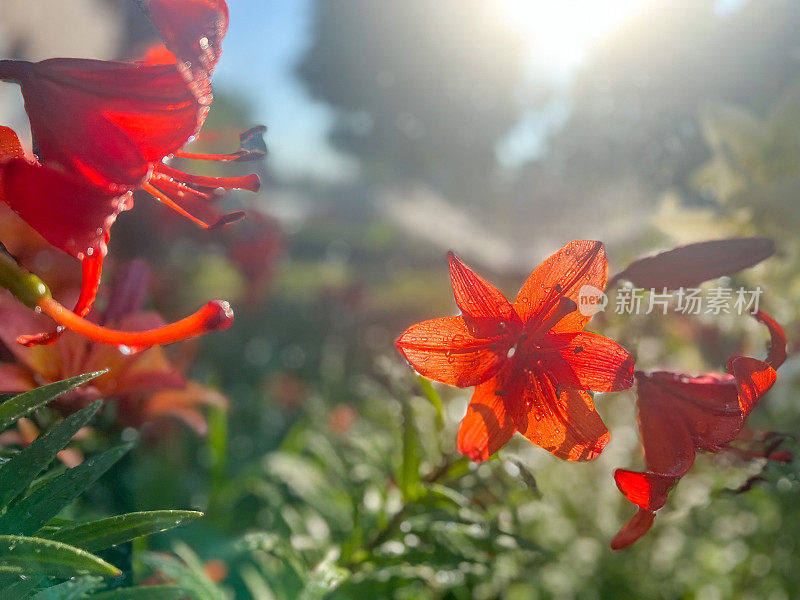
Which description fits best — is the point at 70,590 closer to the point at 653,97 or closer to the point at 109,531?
the point at 109,531

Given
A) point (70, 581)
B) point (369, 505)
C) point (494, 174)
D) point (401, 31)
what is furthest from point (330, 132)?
point (70, 581)

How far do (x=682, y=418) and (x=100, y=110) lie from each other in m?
0.26

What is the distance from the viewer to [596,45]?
641mm

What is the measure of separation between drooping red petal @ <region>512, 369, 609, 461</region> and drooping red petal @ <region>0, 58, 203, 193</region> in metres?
0.18

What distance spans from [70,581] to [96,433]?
0.43 ft

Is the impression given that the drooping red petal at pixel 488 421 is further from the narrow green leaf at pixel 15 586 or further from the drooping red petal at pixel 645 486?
the narrow green leaf at pixel 15 586

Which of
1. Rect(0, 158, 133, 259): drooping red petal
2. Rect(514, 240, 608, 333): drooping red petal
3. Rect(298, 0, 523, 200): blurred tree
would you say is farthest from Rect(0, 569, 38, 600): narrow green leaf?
Rect(298, 0, 523, 200): blurred tree

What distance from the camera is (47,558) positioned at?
20 centimetres

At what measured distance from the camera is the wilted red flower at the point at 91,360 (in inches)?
11.6

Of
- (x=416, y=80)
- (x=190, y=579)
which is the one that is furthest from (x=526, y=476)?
(x=416, y=80)

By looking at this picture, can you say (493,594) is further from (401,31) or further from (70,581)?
(401,31)

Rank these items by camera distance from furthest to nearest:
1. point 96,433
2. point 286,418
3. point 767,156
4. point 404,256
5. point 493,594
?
1. point 404,256
2. point 286,418
3. point 767,156
4. point 493,594
5. point 96,433

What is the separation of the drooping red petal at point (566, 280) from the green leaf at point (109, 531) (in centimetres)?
16

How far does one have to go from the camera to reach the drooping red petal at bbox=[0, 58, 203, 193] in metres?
0.22
